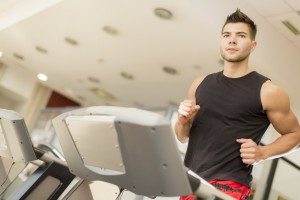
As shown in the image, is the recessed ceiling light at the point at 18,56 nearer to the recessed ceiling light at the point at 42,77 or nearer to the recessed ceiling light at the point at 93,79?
the recessed ceiling light at the point at 42,77

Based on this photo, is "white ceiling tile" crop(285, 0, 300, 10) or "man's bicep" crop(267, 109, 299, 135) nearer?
"man's bicep" crop(267, 109, 299, 135)

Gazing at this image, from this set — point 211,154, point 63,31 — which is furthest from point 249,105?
point 63,31

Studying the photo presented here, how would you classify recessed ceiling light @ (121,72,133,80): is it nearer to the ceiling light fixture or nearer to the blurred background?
the blurred background

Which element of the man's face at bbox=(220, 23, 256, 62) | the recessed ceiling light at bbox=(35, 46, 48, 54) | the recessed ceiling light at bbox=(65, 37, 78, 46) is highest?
the man's face at bbox=(220, 23, 256, 62)

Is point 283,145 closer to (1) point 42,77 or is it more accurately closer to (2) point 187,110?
(2) point 187,110

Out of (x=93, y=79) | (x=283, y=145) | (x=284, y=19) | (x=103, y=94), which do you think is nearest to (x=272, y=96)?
(x=283, y=145)

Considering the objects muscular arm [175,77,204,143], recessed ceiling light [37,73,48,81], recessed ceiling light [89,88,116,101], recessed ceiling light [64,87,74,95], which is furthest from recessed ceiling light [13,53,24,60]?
muscular arm [175,77,204,143]

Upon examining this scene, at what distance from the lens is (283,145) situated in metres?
1.61

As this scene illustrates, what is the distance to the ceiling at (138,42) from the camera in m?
4.97

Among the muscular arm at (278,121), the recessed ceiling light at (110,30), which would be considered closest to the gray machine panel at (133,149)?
the muscular arm at (278,121)

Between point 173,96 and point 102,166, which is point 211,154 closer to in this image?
point 102,166

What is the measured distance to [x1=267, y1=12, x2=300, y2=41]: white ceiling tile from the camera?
4.77m

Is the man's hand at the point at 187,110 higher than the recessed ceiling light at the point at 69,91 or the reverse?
higher

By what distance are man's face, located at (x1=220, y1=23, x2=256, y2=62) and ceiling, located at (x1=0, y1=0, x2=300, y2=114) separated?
314cm
